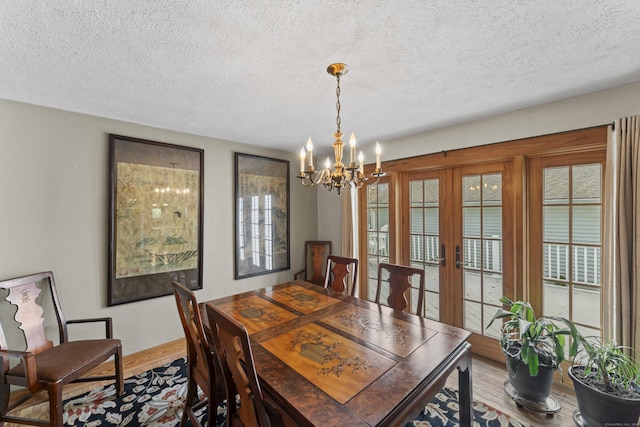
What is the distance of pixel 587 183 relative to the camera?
2246 mm

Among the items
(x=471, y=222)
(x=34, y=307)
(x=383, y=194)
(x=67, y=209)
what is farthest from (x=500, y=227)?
(x=34, y=307)

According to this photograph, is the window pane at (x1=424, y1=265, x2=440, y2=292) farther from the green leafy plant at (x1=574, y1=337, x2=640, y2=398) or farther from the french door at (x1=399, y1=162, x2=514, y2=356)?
the green leafy plant at (x1=574, y1=337, x2=640, y2=398)

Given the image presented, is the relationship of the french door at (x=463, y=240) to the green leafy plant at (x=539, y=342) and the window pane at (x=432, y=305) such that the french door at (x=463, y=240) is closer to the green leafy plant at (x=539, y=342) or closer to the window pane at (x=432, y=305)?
Answer: the window pane at (x=432, y=305)

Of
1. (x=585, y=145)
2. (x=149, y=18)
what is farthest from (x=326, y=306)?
(x=585, y=145)

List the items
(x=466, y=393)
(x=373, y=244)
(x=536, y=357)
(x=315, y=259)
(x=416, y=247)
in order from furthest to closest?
(x=315, y=259) → (x=373, y=244) → (x=416, y=247) → (x=536, y=357) → (x=466, y=393)

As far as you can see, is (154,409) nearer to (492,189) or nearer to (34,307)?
(34,307)

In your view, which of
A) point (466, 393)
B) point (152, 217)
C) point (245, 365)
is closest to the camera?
point (245, 365)

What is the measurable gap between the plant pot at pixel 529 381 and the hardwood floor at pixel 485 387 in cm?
11

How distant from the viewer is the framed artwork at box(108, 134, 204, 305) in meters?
2.69

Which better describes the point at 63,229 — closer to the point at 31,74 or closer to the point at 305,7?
the point at 31,74

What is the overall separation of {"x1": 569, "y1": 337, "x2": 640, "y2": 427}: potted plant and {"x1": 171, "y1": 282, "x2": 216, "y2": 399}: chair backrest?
2464 millimetres

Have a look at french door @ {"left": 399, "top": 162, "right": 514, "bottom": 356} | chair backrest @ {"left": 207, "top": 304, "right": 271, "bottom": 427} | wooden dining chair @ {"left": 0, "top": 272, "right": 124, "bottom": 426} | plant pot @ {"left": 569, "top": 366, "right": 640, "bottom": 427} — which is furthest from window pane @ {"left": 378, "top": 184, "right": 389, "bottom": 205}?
wooden dining chair @ {"left": 0, "top": 272, "right": 124, "bottom": 426}

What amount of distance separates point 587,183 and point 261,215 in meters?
3.56

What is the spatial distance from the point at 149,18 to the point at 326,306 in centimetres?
209
